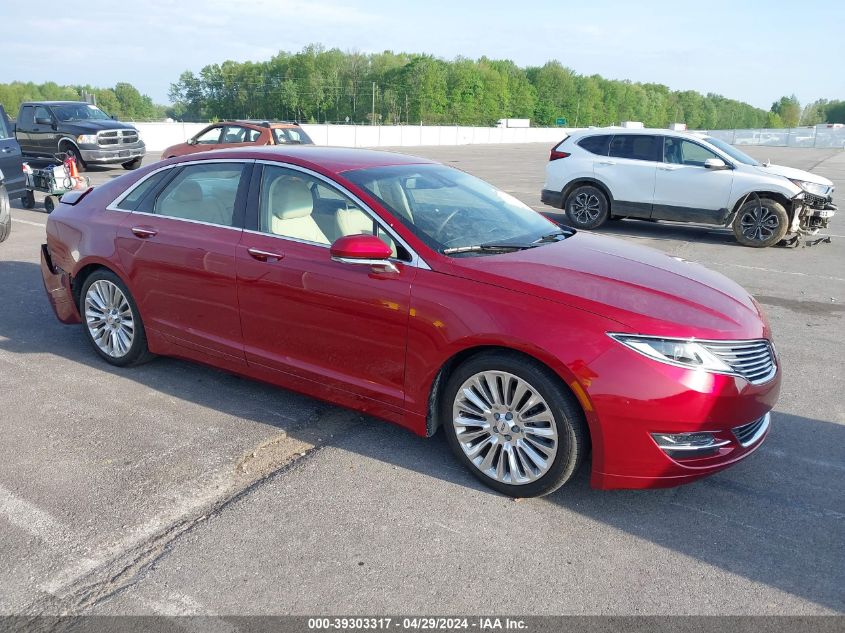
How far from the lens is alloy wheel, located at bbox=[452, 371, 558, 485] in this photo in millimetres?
3412

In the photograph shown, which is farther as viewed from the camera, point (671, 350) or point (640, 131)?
point (640, 131)

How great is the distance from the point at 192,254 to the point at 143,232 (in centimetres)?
55

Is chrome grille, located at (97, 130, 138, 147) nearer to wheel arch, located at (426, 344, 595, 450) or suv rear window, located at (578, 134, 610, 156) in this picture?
suv rear window, located at (578, 134, 610, 156)

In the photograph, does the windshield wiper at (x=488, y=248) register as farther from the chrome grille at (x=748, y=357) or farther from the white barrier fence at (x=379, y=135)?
the white barrier fence at (x=379, y=135)

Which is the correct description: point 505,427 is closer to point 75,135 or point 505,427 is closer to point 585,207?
point 585,207

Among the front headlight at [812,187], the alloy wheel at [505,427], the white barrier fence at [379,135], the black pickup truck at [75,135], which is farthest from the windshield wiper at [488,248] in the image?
the white barrier fence at [379,135]

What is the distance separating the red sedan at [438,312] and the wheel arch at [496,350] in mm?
11

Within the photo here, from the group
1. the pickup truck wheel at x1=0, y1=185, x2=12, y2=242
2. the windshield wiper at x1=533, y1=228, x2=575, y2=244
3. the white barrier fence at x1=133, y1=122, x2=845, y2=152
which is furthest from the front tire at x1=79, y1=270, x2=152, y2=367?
the white barrier fence at x1=133, y1=122, x2=845, y2=152

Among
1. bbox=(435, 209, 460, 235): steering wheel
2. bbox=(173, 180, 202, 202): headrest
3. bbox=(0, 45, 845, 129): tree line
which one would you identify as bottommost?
bbox=(435, 209, 460, 235): steering wheel

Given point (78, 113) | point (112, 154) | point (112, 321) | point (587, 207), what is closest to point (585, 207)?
point (587, 207)

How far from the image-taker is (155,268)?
4719 millimetres

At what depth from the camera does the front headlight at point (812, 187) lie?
35.8ft

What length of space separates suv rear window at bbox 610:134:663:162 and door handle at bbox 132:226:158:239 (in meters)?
9.34

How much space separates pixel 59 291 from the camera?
17.9 feet
